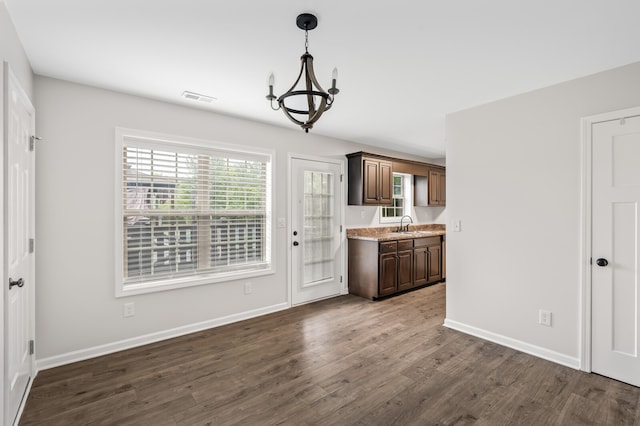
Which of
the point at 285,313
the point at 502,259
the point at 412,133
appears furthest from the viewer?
the point at 412,133

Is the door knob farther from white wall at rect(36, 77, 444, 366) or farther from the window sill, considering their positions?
the window sill

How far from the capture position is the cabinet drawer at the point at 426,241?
5170 millimetres

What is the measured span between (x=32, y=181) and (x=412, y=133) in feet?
13.9

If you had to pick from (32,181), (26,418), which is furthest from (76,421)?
(32,181)

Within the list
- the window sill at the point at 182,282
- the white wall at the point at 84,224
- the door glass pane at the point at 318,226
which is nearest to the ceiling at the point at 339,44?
the white wall at the point at 84,224

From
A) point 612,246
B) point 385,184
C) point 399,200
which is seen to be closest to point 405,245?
point 385,184

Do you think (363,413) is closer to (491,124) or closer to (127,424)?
(127,424)

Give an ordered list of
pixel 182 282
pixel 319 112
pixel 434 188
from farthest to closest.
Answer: pixel 434 188
pixel 182 282
pixel 319 112

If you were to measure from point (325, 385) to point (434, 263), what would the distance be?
3647 millimetres

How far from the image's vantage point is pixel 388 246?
4.70m

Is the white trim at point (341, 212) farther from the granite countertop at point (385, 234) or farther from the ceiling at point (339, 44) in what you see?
the ceiling at point (339, 44)

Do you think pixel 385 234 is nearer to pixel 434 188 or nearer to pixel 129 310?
pixel 434 188

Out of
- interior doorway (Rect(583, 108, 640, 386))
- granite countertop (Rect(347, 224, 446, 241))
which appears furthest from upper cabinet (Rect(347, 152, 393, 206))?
interior doorway (Rect(583, 108, 640, 386))

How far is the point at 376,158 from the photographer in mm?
5082
